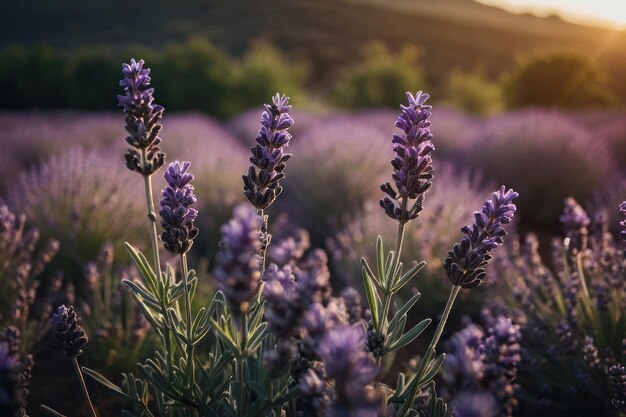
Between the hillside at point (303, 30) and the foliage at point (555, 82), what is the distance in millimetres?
32696

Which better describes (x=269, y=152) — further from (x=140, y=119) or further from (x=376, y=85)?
(x=376, y=85)

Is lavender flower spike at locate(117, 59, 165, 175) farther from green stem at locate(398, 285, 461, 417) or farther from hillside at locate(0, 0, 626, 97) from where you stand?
hillside at locate(0, 0, 626, 97)

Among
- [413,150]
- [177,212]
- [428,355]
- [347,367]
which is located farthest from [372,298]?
[347,367]

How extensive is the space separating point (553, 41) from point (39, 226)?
87205 mm

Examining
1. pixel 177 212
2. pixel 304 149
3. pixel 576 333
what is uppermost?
pixel 177 212

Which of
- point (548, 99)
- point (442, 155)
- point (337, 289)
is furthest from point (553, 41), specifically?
point (337, 289)

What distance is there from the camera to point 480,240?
5.54 ft

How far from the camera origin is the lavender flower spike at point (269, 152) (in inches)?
70.9

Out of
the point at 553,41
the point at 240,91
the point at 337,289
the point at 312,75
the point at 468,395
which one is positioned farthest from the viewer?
the point at 553,41

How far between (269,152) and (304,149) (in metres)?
5.54

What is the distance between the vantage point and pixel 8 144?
26.7ft

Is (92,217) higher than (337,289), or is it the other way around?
(92,217)

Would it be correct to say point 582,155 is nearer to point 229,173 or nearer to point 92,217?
point 229,173

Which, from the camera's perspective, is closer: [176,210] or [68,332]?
[176,210]
